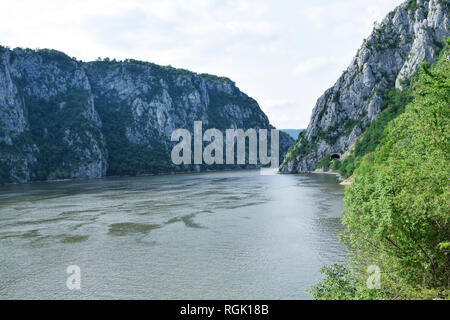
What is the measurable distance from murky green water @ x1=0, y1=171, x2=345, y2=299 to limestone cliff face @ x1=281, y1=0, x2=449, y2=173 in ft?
334

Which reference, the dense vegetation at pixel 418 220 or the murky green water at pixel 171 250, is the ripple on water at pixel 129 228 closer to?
the murky green water at pixel 171 250

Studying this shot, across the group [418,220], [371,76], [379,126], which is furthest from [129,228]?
[371,76]

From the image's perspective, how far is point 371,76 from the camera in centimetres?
15075

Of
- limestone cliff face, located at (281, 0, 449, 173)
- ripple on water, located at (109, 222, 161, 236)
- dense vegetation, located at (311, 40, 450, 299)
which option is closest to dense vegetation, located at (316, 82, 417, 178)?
limestone cliff face, located at (281, 0, 449, 173)

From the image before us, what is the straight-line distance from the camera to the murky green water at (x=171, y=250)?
2334cm

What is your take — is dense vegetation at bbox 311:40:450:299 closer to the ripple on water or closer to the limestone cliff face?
the ripple on water

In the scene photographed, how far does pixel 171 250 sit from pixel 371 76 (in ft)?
467

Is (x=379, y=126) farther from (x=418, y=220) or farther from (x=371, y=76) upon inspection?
(x=418, y=220)

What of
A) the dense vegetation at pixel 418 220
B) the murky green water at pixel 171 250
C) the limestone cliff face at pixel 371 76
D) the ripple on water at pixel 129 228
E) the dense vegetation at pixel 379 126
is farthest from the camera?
the limestone cliff face at pixel 371 76

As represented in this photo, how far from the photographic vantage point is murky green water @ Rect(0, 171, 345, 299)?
76.6 ft

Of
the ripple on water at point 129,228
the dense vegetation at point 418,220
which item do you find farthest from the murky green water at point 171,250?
the dense vegetation at point 418,220

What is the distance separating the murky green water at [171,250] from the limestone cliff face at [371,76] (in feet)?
334
